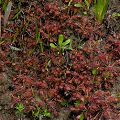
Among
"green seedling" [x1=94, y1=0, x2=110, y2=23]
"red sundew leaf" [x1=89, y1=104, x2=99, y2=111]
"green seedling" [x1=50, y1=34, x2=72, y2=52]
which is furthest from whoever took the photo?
"green seedling" [x1=94, y1=0, x2=110, y2=23]

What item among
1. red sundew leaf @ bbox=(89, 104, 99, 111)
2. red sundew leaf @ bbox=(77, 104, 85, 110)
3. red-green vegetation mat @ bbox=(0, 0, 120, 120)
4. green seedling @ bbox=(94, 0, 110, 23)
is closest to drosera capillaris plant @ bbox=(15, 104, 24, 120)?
red-green vegetation mat @ bbox=(0, 0, 120, 120)

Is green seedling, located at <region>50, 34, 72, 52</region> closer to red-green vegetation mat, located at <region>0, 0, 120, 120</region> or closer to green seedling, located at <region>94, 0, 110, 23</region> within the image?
red-green vegetation mat, located at <region>0, 0, 120, 120</region>

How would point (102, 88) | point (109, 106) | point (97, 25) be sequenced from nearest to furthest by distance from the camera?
1. point (109, 106)
2. point (102, 88)
3. point (97, 25)

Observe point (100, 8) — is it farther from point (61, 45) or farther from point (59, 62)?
point (59, 62)

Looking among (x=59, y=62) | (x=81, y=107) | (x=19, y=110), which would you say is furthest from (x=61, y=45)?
(x=19, y=110)

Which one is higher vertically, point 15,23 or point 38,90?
point 15,23

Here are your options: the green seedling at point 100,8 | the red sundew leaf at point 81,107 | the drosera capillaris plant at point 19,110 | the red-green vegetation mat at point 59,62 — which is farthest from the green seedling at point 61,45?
the drosera capillaris plant at point 19,110

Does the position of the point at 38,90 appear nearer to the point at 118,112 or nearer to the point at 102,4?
the point at 118,112

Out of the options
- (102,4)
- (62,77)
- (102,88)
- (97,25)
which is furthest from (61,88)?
(102,4)
